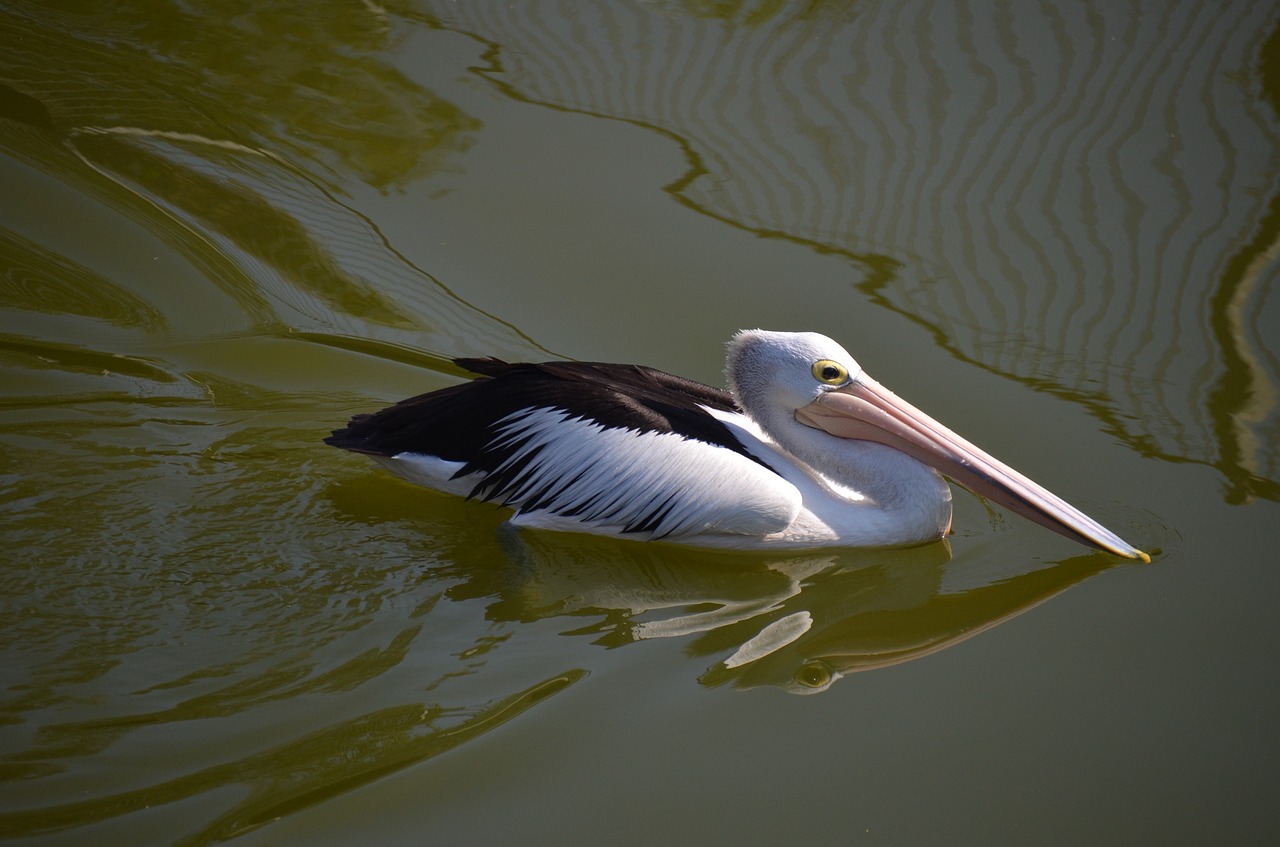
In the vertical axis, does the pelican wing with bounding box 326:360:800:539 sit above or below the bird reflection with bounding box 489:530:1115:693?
above

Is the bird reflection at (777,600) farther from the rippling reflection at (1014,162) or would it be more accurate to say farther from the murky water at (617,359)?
the rippling reflection at (1014,162)

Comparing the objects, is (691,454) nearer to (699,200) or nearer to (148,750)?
(148,750)

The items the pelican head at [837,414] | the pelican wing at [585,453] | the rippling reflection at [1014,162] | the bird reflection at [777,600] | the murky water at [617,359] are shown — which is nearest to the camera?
the murky water at [617,359]

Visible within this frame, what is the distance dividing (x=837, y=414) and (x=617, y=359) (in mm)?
1192

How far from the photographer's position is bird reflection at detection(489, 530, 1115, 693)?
3428mm

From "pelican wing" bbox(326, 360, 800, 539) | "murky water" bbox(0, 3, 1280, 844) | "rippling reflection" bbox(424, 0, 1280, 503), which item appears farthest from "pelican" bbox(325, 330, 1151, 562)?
"rippling reflection" bbox(424, 0, 1280, 503)

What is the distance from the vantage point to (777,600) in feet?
12.1

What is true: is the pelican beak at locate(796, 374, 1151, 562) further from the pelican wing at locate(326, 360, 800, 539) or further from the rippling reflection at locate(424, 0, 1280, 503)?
the rippling reflection at locate(424, 0, 1280, 503)

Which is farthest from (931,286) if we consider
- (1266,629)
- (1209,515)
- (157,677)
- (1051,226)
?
(157,677)

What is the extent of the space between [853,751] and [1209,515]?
179 cm

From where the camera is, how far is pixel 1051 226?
5445 mm

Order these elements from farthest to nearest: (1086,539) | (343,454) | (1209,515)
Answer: (343,454) → (1209,515) → (1086,539)

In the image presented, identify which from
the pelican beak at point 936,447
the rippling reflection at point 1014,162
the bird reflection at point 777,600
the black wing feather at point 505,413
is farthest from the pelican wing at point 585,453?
the rippling reflection at point 1014,162

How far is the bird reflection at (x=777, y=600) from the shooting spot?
3.43 meters
